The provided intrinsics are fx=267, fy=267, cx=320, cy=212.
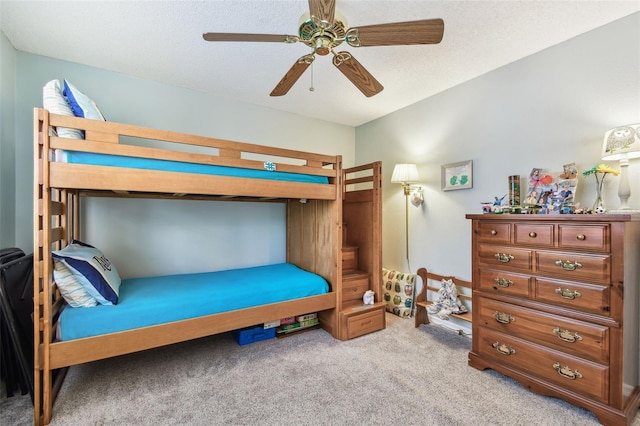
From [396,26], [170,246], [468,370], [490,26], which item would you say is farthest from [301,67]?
[468,370]

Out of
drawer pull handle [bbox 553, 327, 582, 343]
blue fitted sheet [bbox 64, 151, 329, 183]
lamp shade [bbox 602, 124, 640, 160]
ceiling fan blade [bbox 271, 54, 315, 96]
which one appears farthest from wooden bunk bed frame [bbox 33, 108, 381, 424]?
lamp shade [bbox 602, 124, 640, 160]

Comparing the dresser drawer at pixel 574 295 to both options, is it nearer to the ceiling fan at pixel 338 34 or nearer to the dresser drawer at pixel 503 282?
the dresser drawer at pixel 503 282

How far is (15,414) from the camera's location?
161 cm

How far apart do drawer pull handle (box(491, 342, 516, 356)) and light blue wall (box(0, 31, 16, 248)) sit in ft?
12.5

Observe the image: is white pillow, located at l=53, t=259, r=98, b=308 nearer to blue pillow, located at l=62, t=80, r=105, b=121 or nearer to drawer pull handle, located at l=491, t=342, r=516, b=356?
blue pillow, located at l=62, t=80, r=105, b=121

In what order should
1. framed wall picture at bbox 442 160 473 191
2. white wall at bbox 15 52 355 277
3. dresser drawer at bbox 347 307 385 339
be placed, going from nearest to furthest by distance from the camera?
1. white wall at bbox 15 52 355 277
2. dresser drawer at bbox 347 307 385 339
3. framed wall picture at bbox 442 160 473 191

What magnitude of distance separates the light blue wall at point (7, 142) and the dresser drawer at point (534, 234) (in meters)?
3.84

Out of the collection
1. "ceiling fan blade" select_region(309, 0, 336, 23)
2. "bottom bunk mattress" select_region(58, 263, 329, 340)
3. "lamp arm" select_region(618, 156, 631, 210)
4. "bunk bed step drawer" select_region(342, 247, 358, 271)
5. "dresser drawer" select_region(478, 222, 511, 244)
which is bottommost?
"bottom bunk mattress" select_region(58, 263, 329, 340)

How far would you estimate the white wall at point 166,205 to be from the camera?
7.57 ft

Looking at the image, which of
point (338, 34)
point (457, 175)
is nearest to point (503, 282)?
point (457, 175)

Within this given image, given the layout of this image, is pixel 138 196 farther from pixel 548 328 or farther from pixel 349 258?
pixel 548 328

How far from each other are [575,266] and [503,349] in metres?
0.77

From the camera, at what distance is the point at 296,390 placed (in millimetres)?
1859

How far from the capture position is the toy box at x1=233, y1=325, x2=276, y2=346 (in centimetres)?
253
